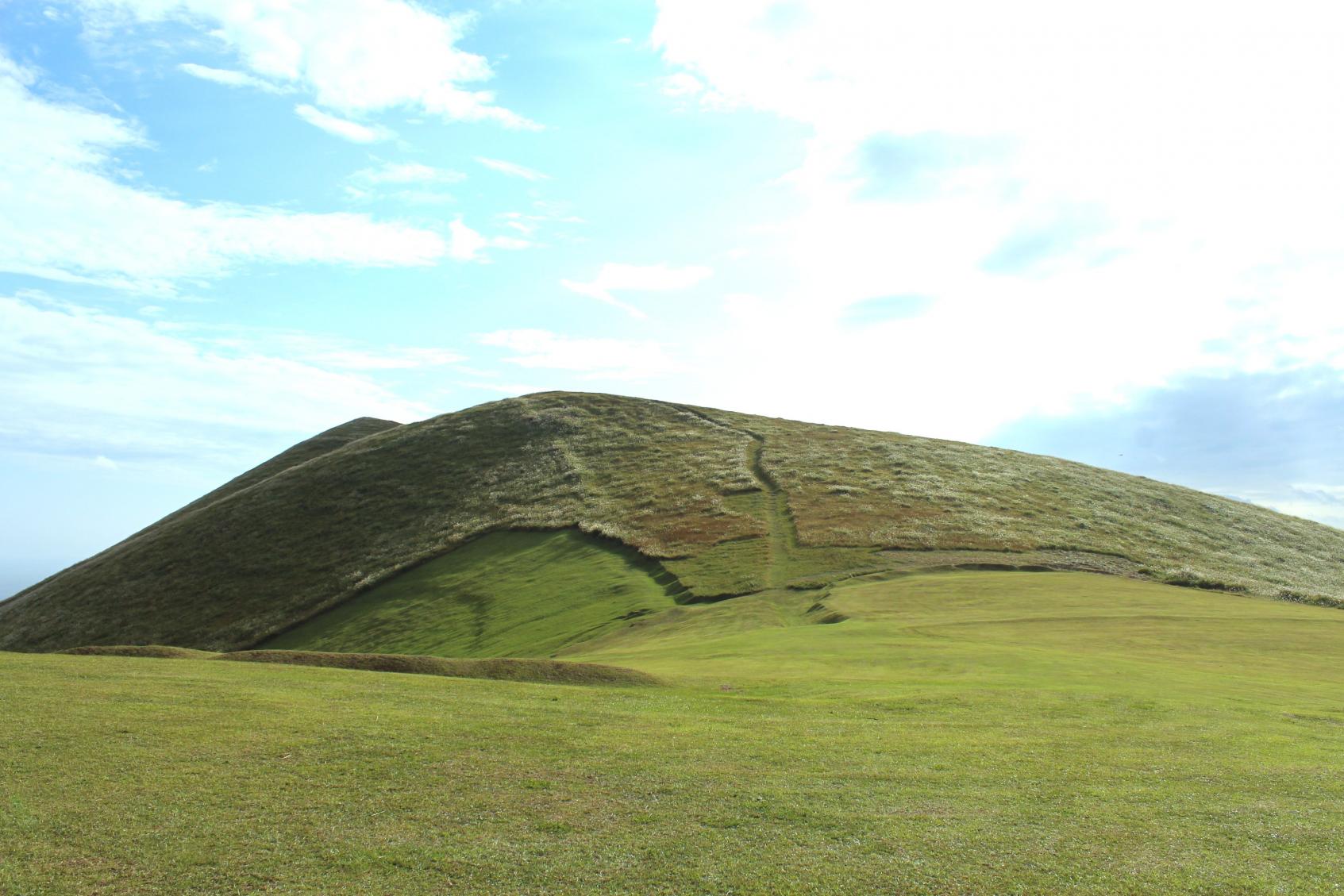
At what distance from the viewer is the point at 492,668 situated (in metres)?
24.9

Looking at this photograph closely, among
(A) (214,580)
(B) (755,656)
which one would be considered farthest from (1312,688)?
(A) (214,580)

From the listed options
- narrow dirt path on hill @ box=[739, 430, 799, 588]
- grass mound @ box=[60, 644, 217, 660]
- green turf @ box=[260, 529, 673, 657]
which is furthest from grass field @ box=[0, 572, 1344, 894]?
narrow dirt path on hill @ box=[739, 430, 799, 588]

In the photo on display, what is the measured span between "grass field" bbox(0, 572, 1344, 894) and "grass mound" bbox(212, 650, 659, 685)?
1.29 meters

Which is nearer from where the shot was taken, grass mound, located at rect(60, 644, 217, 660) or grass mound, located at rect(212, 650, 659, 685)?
grass mound, located at rect(212, 650, 659, 685)

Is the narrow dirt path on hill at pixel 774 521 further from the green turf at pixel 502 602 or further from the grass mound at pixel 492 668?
the grass mound at pixel 492 668

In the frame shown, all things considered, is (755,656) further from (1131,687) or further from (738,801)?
(738,801)

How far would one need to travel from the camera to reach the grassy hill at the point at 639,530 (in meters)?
53.6

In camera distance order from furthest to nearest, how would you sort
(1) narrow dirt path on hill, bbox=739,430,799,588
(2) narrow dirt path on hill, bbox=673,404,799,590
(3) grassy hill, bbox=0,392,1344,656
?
(3) grassy hill, bbox=0,392,1344,656
(2) narrow dirt path on hill, bbox=673,404,799,590
(1) narrow dirt path on hill, bbox=739,430,799,588

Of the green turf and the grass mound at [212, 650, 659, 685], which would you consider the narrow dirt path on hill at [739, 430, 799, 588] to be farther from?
the grass mound at [212, 650, 659, 685]

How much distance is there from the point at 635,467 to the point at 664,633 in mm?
39758

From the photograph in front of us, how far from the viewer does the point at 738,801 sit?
1351cm

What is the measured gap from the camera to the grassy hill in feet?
176

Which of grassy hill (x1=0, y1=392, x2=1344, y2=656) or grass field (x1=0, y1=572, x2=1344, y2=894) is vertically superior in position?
grassy hill (x1=0, y1=392, x2=1344, y2=656)

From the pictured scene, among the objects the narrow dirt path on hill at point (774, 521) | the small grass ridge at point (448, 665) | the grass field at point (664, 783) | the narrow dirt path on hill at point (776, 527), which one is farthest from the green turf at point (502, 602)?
the grass field at point (664, 783)
